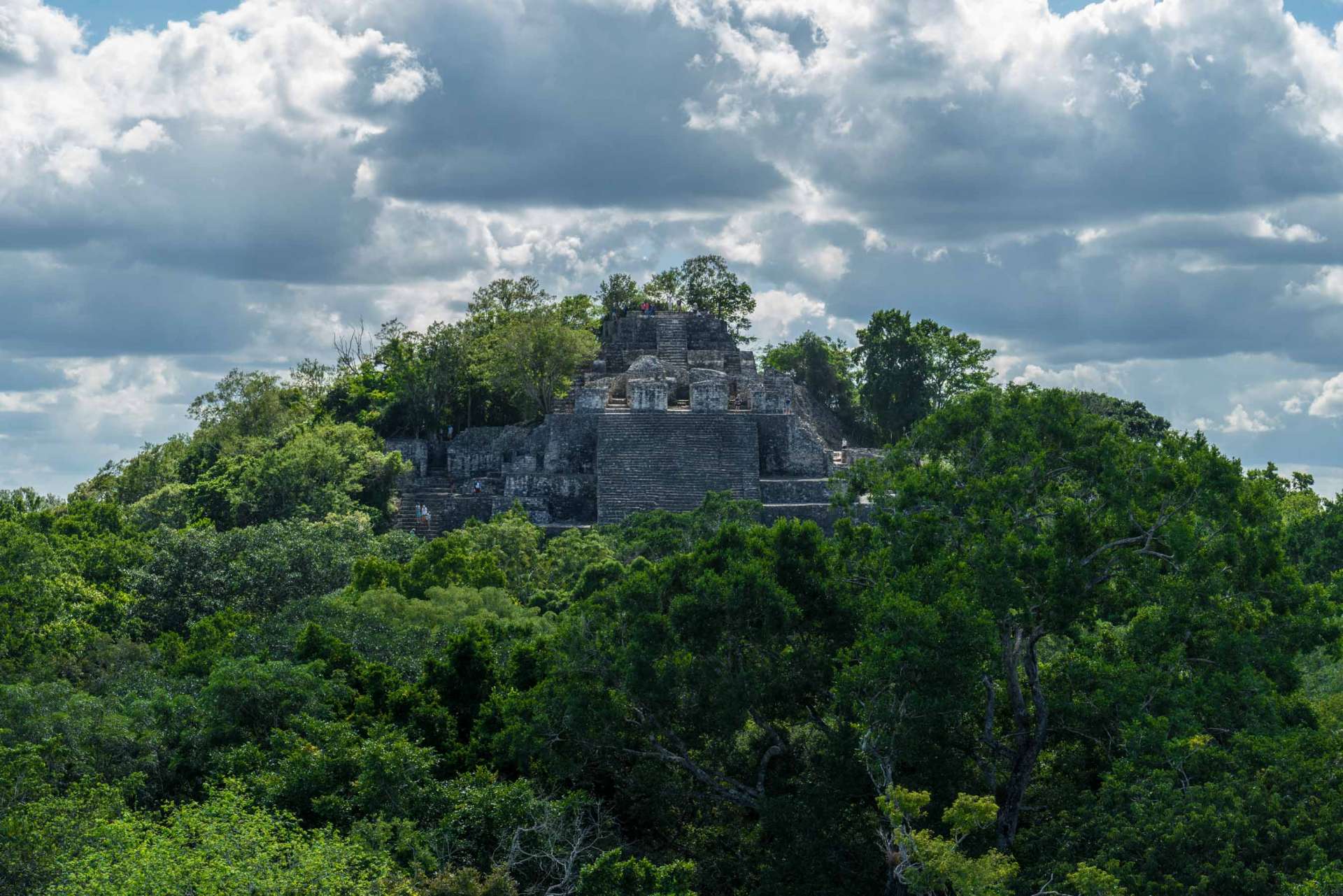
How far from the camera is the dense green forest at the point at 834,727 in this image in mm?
13578

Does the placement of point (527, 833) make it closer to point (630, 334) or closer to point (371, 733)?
point (371, 733)

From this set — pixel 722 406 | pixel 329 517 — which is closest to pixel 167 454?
pixel 329 517

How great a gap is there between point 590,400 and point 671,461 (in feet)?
10.7

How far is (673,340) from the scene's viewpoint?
45.9 meters

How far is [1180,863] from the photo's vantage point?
13125 millimetres

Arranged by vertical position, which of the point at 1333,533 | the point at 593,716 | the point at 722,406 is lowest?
the point at 593,716

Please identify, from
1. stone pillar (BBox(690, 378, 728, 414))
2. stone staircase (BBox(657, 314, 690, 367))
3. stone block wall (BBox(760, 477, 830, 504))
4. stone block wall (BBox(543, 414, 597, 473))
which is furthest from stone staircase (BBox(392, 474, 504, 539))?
stone staircase (BBox(657, 314, 690, 367))

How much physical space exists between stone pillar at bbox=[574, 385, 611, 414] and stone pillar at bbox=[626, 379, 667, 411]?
0.76 metres

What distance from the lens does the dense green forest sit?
44.5ft

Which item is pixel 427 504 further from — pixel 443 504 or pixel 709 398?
pixel 709 398

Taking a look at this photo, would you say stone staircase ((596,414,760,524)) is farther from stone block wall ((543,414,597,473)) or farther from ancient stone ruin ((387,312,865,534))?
stone block wall ((543,414,597,473))


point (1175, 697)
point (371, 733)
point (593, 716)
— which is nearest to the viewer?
point (1175, 697)

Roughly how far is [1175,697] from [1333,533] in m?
12.4

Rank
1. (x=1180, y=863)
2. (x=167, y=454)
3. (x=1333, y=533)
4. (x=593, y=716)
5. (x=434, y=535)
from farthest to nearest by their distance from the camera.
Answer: (x=167, y=454)
(x=434, y=535)
(x=1333, y=533)
(x=593, y=716)
(x=1180, y=863)
